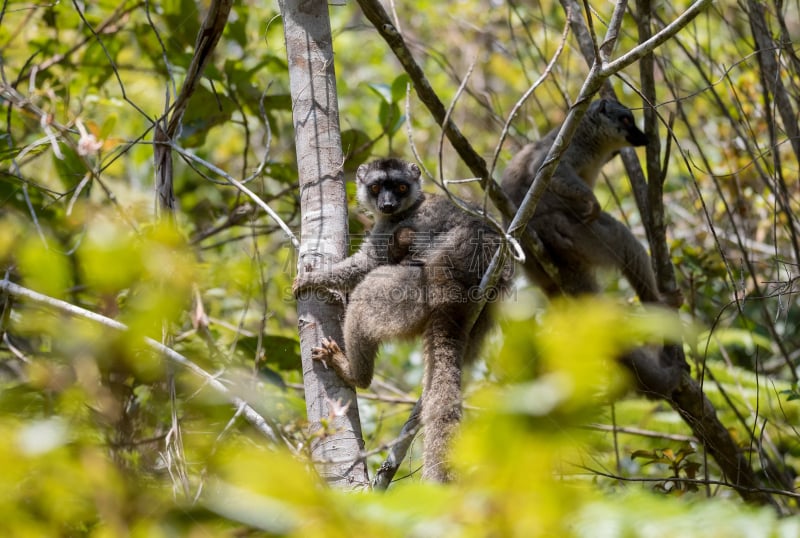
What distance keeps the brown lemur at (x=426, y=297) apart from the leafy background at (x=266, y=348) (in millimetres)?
368

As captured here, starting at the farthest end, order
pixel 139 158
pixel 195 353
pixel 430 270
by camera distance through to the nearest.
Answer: pixel 139 158 → pixel 195 353 → pixel 430 270

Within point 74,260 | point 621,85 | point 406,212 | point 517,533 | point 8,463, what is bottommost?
point 517,533

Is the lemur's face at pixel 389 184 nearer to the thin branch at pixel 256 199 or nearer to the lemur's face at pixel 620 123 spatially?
the thin branch at pixel 256 199

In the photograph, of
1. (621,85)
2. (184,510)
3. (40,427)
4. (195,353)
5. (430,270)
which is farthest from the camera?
(621,85)

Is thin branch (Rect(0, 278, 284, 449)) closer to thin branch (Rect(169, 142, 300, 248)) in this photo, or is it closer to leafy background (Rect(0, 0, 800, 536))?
leafy background (Rect(0, 0, 800, 536))

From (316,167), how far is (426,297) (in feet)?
4.72

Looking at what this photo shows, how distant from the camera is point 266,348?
6758mm

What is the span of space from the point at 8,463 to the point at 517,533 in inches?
48.1

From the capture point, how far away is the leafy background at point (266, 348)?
1.67 meters

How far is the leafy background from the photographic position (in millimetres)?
1668

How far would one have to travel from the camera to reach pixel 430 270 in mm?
5797

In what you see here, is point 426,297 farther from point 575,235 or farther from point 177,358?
point 575,235

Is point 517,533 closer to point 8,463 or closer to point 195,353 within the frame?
Result: point 8,463

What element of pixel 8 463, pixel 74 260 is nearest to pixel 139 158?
pixel 74 260
